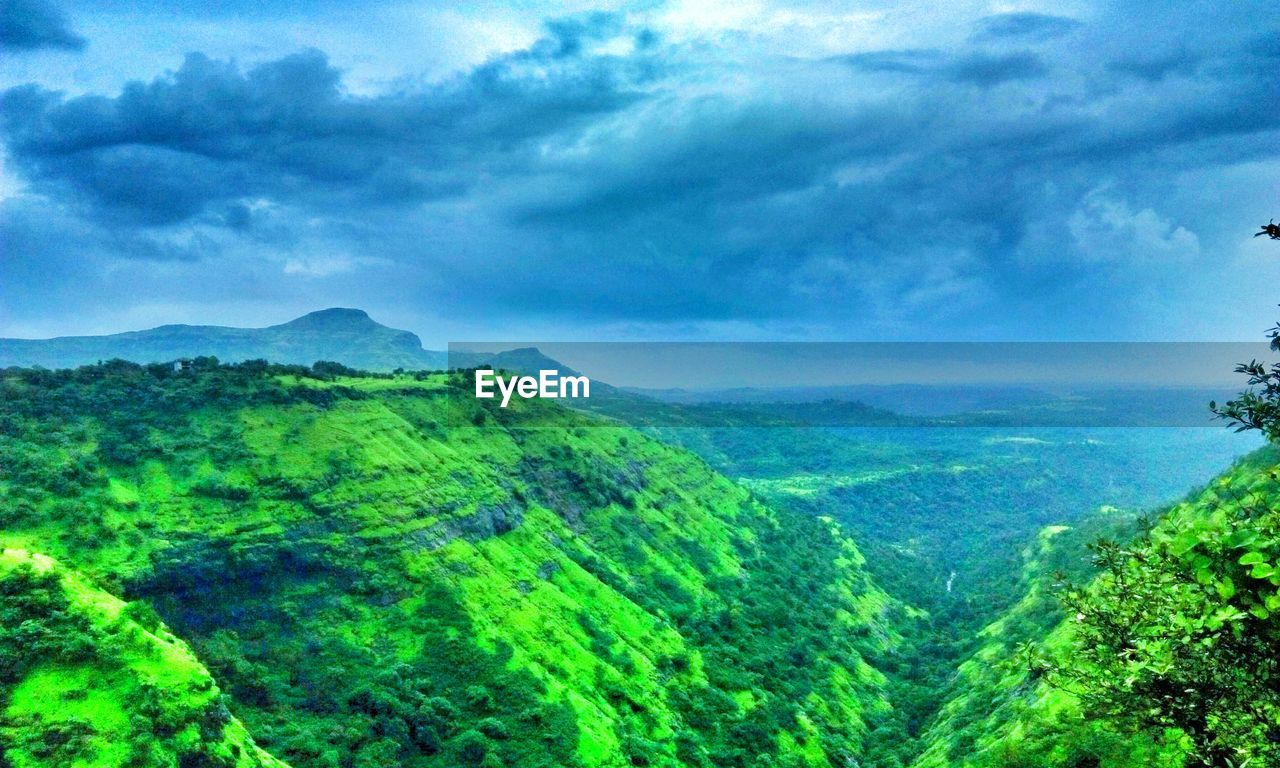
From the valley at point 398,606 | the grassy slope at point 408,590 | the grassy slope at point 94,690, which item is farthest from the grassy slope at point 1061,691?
the grassy slope at point 94,690

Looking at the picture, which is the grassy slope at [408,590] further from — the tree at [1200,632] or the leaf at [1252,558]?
the leaf at [1252,558]

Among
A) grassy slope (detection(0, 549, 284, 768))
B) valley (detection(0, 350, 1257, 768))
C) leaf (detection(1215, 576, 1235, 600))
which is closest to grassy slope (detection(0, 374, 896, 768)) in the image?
valley (detection(0, 350, 1257, 768))

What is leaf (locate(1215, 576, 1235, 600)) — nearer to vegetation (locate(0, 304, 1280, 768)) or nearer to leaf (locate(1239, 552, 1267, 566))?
vegetation (locate(0, 304, 1280, 768))

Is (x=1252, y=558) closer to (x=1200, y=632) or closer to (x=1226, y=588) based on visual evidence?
(x=1226, y=588)

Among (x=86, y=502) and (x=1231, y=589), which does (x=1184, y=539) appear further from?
(x=86, y=502)

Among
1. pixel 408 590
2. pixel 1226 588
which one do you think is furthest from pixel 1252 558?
pixel 408 590

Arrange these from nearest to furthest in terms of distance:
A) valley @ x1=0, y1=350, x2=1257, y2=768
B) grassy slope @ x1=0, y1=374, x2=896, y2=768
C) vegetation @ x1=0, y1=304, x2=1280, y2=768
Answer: vegetation @ x1=0, y1=304, x2=1280, y2=768 → valley @ x1=0, y1=350, x2=1257, y2=768 → grassy slope @ x1=0, y1=374, x2=896, y2=768

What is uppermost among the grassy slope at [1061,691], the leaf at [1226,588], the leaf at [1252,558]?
the leaf at [1252,558]

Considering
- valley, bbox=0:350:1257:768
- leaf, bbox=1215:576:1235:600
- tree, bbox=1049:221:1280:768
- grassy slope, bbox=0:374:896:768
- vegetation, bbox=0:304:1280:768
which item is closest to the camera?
leaf, bbox=1215:576:1235:600
